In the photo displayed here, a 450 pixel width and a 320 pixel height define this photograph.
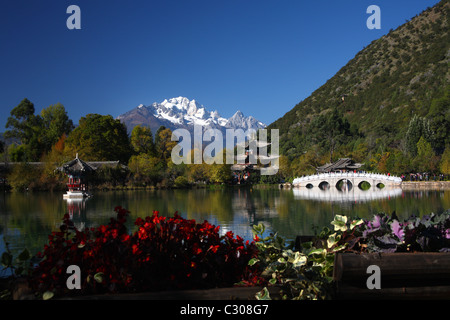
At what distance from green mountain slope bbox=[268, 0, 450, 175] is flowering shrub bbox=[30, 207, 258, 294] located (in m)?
54.8

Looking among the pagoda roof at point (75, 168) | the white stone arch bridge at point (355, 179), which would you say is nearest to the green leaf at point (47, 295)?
the pagoda roof at point (75, 168)

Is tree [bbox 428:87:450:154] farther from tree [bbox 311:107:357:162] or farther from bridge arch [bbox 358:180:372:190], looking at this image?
tree [bbox 311:107:357:162]

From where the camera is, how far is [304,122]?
95.6 metres

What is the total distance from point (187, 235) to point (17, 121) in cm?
6520

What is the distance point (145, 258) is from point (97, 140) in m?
48.0

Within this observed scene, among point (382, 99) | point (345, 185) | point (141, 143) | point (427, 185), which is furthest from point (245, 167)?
point (382, 99)

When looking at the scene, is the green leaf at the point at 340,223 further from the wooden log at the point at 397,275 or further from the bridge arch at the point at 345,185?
the bridge arch at the point at 345,185

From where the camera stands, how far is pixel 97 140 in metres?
48.4

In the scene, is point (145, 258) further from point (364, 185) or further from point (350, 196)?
point (364, 185)

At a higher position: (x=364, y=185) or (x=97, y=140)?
(x=97, y=140)

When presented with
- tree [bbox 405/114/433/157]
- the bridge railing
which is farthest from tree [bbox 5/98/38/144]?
tree [bbox 405/114/433/157]

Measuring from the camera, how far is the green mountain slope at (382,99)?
64.2 m

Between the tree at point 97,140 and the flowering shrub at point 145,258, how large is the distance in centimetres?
4566

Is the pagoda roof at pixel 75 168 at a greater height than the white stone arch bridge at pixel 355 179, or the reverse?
the pagoda roof at pixel 75 168
